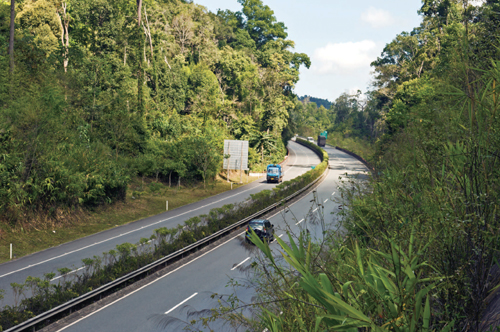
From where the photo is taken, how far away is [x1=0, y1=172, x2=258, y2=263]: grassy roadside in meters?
23.9

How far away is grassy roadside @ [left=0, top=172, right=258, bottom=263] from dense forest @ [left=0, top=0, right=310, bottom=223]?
1.13m

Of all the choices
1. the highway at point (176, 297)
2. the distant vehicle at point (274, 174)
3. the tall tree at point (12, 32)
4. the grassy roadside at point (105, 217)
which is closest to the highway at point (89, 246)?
the grassy roadside at point (105, 217)

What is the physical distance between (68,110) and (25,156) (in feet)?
40.7

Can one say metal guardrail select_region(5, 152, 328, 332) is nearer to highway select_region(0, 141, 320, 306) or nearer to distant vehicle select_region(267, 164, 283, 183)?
highway select_region(0, 141, 320, 306)

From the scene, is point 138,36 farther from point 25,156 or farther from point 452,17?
point 452,17

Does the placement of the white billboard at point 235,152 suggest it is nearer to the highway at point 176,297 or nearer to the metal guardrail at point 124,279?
the metal guardrail at point 124,279

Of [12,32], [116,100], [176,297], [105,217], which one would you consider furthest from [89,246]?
[116,100]

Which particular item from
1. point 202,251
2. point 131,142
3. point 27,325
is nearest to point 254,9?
point 131,142

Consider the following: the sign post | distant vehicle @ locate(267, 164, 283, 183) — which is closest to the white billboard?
the sign post

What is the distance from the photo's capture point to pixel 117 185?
33344 millimetres

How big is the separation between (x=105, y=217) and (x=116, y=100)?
1618 centimetres

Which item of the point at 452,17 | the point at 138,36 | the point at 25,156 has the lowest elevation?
the point at 25,156

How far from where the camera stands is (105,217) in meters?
31.6

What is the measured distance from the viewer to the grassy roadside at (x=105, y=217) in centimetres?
2386
